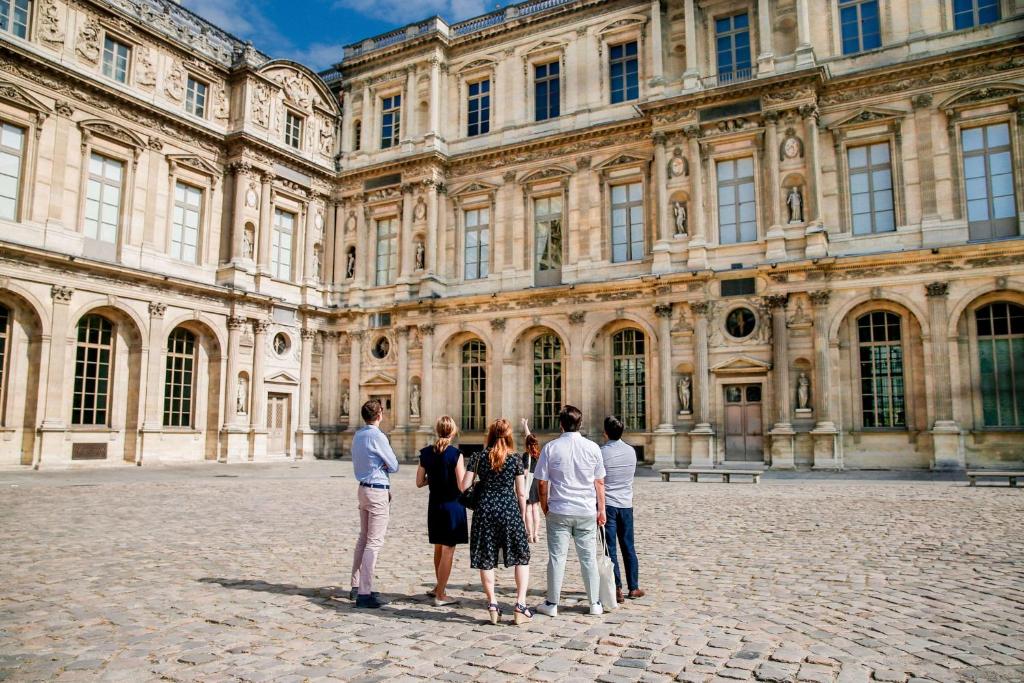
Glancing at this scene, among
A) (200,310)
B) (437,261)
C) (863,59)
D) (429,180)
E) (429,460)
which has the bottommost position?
(429,460)

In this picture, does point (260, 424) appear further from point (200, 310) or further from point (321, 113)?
point (321, 113)

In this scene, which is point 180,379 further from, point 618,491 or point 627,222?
point 618,491

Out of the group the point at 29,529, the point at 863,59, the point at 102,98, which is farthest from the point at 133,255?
the point at 863,59

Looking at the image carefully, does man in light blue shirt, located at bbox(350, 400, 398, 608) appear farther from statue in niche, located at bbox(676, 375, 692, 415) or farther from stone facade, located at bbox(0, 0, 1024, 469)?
statue in niche, located at bbox(676, 375, 692, 415)

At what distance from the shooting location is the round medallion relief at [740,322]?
71.7ft

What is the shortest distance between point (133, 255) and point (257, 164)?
576 centimetres

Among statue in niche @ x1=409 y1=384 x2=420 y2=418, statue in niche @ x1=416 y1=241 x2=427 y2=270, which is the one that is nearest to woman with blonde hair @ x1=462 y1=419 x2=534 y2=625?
statue in niche @ x1=409 y1=384 x2=420 y2=418

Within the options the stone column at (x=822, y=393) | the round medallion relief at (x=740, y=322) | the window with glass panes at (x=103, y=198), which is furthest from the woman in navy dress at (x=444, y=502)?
the window with glass panes at (x=103, y=198)

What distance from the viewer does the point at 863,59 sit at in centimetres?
2184

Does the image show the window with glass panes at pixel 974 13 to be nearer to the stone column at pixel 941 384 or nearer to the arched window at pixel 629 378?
the stone column at pixel 941 384

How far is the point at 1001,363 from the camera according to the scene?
1939cm

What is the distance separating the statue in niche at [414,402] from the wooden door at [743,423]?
10937 mm

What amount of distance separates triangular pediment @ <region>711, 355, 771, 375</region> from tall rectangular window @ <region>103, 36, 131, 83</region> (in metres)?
20.3

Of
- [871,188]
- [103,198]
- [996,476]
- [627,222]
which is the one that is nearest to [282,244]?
[103,198]
